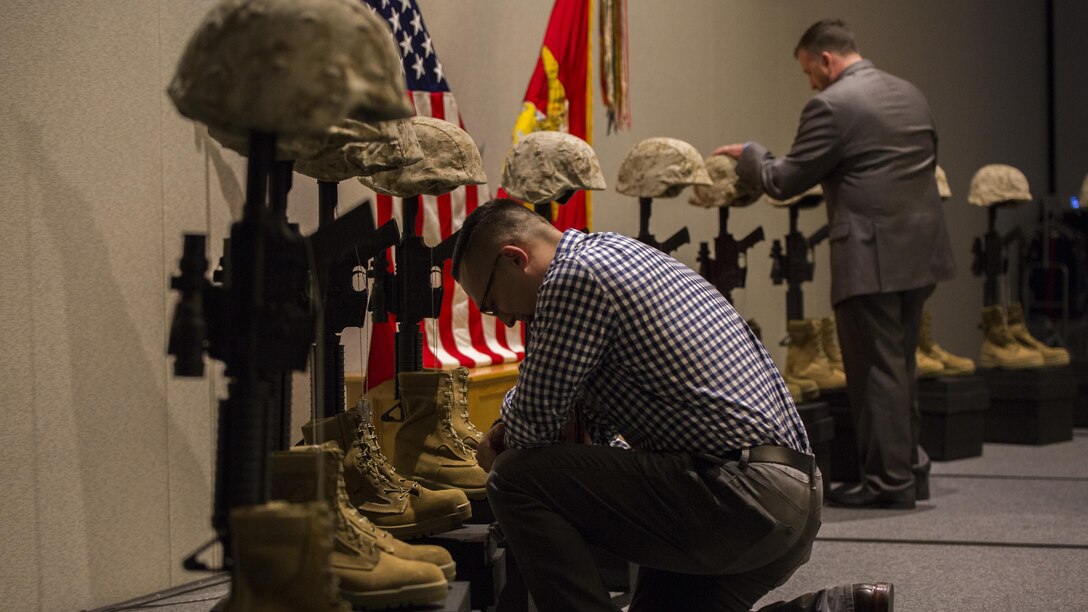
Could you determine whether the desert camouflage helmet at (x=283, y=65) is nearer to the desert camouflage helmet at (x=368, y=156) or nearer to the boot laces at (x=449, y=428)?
the desert camouflage helmet at (x=368, y=156)

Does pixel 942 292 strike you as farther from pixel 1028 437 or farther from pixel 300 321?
pixel 300 321

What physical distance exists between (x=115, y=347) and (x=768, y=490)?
1.94 meters

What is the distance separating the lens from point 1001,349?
6.92m

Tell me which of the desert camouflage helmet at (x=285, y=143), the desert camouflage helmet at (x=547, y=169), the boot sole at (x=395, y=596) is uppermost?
the desert camouflage helmet at (x=547, y=169)

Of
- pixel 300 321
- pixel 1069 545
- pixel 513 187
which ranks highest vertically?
pixel 513 187

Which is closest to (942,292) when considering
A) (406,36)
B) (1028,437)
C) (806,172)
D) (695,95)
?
(1028,437)

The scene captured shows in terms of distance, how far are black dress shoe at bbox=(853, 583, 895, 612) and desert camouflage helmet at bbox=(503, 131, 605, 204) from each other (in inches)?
62.1

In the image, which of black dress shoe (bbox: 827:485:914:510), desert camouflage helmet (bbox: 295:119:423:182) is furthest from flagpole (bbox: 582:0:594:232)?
desert camouflage helmet (bbox: 295:119:423:182)

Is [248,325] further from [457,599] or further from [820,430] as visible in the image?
[820,430]

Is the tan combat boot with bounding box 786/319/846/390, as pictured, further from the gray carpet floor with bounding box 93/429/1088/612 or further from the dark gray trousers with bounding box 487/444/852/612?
the dark gray trousers with bounding box 487/444/852/612

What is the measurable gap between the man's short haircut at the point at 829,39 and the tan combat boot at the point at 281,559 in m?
3.85

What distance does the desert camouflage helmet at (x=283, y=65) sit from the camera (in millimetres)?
1613

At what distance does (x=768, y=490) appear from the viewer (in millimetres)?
2496

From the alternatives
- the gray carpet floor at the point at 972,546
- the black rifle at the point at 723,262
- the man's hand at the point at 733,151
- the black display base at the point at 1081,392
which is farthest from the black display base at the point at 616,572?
the black display base at the point at 1081,392
